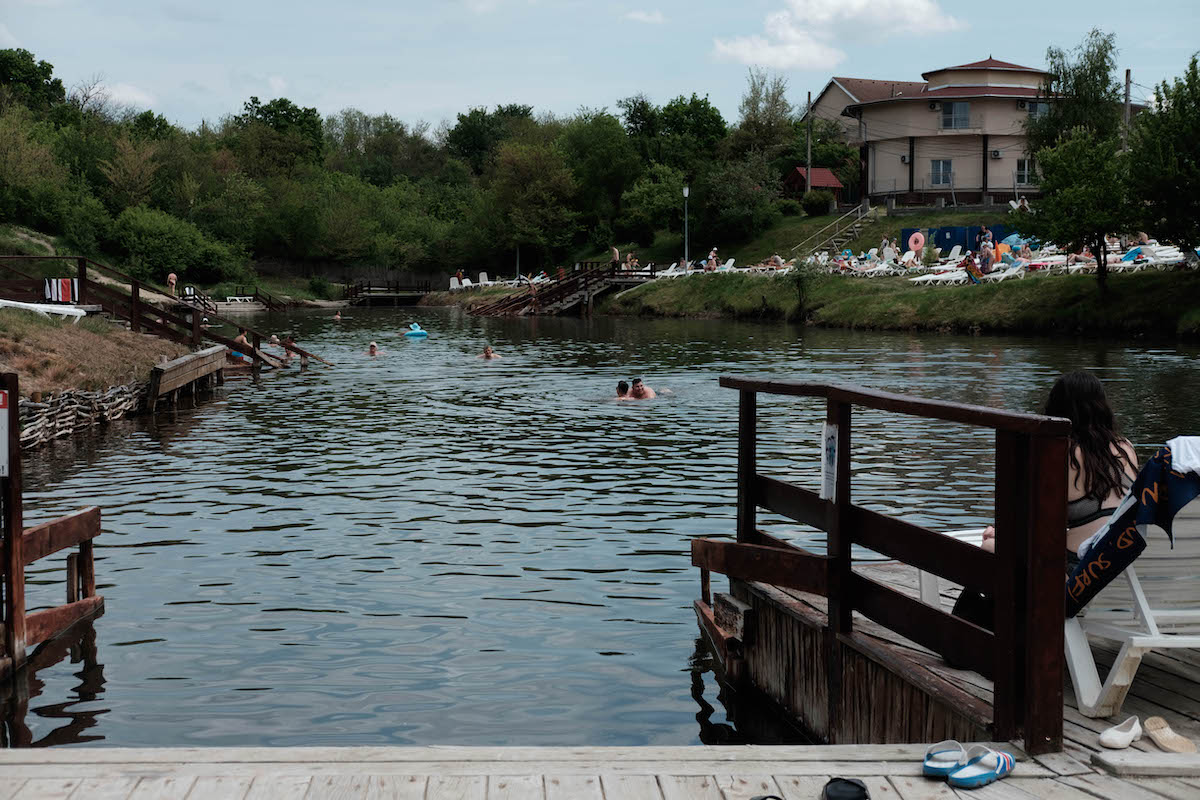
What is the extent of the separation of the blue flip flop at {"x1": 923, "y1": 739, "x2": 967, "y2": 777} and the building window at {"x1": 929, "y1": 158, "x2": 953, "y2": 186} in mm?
76095

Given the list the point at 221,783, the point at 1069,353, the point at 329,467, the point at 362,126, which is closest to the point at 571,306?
the point at 1069,353

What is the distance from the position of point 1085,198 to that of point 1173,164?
4141mm

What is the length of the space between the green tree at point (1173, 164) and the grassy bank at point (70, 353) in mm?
29580

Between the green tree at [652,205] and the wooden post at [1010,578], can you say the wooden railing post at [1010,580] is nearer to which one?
the wooden post at [1010,578]

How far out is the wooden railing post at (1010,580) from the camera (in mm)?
5031

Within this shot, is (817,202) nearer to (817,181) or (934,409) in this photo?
(817,181)

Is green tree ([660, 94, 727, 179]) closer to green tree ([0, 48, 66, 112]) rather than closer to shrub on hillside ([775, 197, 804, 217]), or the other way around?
shrub on hillside ([775, 197, 804, 217])

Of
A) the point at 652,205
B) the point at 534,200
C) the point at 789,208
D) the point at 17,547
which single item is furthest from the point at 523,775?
the point at 534,200

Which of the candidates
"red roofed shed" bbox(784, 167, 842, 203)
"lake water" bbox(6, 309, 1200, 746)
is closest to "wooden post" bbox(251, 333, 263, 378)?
"lake water" bbox(6, 309, 1200, 746)

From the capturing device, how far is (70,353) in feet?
74.6

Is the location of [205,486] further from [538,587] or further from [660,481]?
[538,587]

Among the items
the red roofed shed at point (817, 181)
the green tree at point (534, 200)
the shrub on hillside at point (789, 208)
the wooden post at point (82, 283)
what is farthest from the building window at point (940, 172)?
the wooden post at point (82, 283)

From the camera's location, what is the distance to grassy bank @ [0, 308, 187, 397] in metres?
20.8

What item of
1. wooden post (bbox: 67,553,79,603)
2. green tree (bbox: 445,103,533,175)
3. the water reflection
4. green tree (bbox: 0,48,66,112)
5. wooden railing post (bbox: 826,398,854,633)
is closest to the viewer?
wooden railing post (bbox: 826,398,854,633)
